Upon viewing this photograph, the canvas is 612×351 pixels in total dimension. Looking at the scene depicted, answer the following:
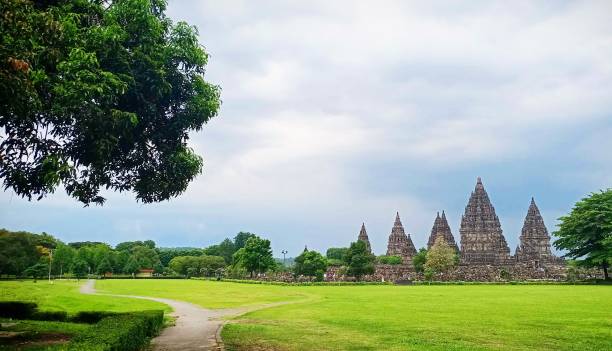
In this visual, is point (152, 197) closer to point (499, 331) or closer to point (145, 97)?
point (145, 97)

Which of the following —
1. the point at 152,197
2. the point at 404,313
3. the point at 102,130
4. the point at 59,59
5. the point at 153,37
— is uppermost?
the point at 153,37

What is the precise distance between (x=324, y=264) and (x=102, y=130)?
71.2m

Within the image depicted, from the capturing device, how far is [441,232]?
386ft

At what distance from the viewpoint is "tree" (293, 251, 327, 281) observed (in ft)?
262

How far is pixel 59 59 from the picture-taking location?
11.2 m

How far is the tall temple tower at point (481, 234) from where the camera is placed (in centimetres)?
10669

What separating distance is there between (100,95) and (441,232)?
112735 mm

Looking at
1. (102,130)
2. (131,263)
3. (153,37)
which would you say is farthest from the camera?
(131,263)

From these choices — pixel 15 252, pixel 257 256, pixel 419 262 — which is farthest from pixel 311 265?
pixel 15 252

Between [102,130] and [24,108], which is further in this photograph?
[102,130]

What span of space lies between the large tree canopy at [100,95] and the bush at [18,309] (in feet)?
34.7

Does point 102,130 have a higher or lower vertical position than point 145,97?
lower

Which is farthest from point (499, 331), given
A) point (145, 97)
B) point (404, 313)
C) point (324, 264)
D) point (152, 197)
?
point (324, 264)

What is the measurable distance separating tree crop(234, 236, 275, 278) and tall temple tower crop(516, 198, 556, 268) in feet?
179
